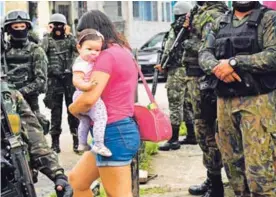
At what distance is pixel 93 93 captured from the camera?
12.4 feet

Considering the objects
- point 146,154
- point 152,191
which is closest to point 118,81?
point 152,191

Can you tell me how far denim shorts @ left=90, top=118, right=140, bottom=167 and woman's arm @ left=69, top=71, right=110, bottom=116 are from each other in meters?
0.22

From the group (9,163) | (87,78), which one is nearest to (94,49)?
(87,78)

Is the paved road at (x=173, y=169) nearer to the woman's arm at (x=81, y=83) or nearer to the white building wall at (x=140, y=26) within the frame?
the woman's arm at (x=81, y=83)

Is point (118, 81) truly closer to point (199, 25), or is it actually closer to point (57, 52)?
point (199, 25)

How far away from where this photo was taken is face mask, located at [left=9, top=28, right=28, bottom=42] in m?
6.41

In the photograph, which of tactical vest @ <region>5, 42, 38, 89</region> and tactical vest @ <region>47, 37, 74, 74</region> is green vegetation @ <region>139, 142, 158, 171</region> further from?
tactical vest @ <region>47, 37, 74, 74</region>

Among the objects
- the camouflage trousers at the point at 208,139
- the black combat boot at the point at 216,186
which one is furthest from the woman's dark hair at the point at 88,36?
the black combat boot at the point at 216,186

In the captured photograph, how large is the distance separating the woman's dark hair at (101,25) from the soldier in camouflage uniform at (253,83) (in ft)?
2.34

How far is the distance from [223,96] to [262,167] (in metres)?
0.56

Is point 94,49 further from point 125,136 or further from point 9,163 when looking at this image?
point 9,163

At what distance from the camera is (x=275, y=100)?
168 inches

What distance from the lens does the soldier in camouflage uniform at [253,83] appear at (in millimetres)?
4184

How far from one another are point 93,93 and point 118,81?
0.21 metres
